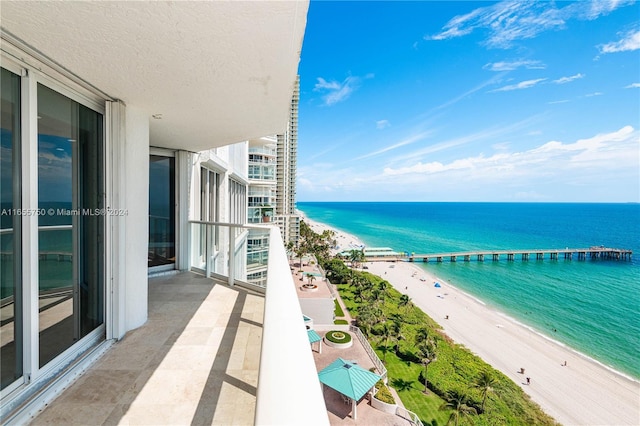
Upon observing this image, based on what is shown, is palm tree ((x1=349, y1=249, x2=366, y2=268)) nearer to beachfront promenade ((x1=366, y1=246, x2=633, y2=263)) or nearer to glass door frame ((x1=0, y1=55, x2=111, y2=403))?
beachfront promenade ((x1=366, y1=246, x2=633, y2=263))

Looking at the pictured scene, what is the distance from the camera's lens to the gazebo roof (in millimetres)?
11555

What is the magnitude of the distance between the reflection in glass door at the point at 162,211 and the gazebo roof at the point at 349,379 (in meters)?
9.46

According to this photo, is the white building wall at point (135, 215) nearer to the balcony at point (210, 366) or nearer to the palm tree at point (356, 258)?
the balcony at point (210, 366)

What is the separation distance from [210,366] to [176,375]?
30 cm

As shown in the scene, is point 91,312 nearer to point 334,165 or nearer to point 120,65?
point 120,65

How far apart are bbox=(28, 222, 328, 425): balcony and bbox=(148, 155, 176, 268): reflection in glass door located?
104cm

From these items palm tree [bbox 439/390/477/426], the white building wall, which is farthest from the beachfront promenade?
the white building wall

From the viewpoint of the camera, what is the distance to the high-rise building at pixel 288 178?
42906mm

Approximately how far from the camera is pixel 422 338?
→ 55.7 ft

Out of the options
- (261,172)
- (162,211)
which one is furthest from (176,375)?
(261,172)

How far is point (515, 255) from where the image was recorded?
51.5 meters

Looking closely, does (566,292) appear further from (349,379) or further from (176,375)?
(176,375)

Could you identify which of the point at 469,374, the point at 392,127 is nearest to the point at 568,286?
the point at 469,374

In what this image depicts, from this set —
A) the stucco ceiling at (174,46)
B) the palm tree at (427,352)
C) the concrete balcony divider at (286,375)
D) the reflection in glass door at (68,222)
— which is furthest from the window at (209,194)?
the palm tree at (427,352)
